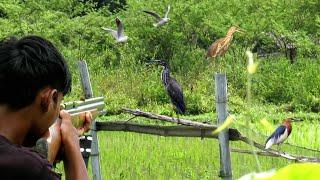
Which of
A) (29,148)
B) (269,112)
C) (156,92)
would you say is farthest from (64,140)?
(156,92)

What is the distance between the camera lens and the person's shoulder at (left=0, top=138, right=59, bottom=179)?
3.37 ft

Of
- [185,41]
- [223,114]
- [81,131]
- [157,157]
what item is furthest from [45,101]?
[185,41]

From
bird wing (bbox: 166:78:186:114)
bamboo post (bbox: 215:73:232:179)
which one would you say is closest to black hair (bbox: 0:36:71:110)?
bamboo post (bbox: 215:73:232:179)

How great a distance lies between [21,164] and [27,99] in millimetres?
110

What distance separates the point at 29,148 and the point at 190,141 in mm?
3047

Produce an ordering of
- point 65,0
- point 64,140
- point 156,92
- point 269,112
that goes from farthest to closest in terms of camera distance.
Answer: point 65,0 → point 156,92 → point 269,112 → point 64,140

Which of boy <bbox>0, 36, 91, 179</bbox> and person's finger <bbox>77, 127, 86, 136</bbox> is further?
person's finger <bbox>77, 127, 86, 136</bbox>

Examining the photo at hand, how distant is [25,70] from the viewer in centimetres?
106

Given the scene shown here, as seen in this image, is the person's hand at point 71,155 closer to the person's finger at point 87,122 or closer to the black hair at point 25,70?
the black hair at point 25,70

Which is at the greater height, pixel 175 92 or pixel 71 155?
pixel 71 155

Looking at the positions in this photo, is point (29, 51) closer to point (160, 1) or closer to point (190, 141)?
point (190, 141)

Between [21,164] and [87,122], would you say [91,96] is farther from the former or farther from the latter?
[21,164]

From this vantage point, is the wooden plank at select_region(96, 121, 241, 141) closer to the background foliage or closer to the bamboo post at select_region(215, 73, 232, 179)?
the bamboo post at select_region(215, 73, 232, 179)

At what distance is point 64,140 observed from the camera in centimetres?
122
